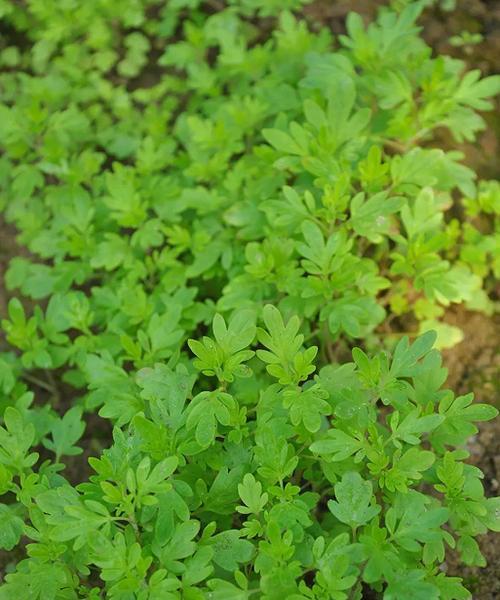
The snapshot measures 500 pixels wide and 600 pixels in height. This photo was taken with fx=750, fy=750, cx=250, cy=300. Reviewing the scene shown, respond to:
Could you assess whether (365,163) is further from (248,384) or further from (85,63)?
(85,63)

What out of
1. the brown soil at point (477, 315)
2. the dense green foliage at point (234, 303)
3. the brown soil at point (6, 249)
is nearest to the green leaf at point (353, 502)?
the dense green foliage at point (234, 303)

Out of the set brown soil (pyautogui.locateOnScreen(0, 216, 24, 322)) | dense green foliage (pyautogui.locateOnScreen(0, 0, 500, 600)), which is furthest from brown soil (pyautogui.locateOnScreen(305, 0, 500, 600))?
brown soil (pyautogui.locateOnScreen(0, 216, 24, 322))

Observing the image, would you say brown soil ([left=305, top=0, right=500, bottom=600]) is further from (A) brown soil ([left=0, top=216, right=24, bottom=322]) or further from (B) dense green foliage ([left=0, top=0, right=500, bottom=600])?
(A) brown soil ([left=0, top=216, right=24, bottom=322])

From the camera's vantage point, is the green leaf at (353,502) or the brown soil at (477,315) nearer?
the green leaf at (353,502)

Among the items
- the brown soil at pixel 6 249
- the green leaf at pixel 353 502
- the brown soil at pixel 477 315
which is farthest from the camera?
the brown soil at pixel 6 249

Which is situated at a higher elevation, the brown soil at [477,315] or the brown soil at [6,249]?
the brown soil at [6,249]

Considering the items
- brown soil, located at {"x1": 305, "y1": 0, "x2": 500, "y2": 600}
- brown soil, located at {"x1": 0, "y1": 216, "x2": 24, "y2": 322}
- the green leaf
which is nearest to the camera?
the green leaf

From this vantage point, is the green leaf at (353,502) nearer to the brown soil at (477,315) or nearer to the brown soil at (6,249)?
the brown soil at (477,315)

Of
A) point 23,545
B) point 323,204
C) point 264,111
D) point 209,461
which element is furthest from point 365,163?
point 23,545

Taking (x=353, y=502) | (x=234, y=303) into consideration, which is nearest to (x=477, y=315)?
(x=234, y=303)
